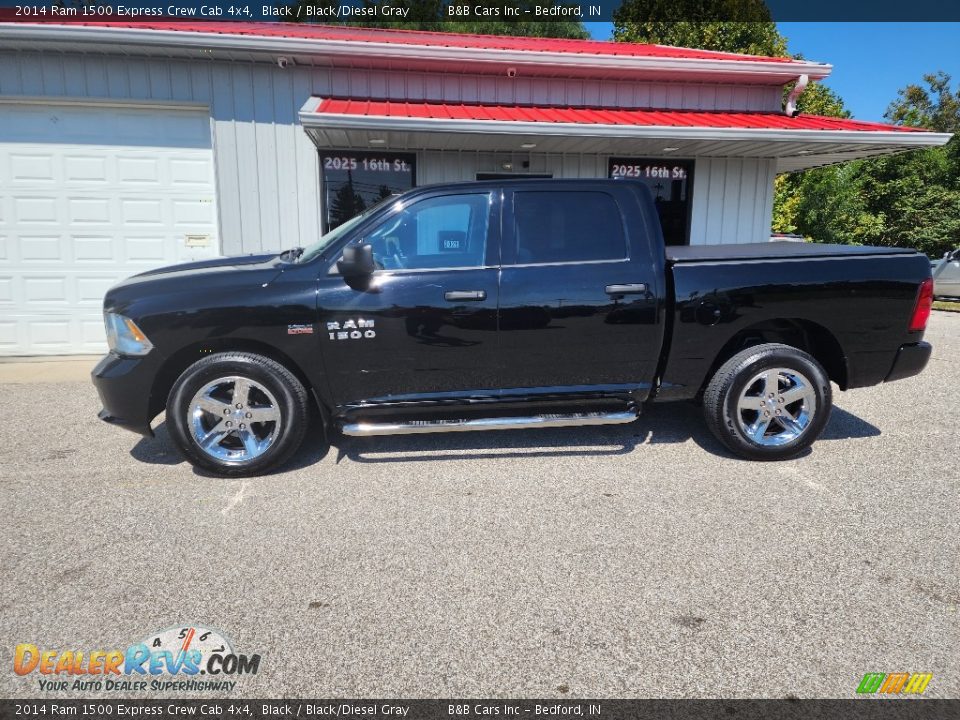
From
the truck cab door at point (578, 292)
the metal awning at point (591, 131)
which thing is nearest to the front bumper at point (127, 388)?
the truck cab door at point (578, 292)

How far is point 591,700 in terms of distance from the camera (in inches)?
90.8

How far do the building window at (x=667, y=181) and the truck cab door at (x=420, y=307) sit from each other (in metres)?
5.44

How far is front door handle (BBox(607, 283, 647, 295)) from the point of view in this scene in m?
4.42

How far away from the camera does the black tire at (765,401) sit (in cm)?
449

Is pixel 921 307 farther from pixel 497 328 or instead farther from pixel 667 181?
pixel 667 181

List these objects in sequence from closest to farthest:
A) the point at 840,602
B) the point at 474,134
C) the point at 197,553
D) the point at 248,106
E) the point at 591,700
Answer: the point at 591,700, the point at 840,602, the point at 197,553, the point at 474,134, the point at 248,106

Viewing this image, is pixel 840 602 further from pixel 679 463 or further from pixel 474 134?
pixel 474 134

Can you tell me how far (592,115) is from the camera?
8.38 m

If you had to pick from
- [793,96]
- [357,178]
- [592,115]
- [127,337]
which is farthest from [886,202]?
[127,337]

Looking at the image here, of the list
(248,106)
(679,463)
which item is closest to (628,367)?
(679,463)

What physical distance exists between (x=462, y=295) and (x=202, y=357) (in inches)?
71.4

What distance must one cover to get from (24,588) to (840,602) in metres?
3.74

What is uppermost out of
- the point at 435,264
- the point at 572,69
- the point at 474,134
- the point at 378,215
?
the point at 572,69

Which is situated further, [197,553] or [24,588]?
[197,553]
